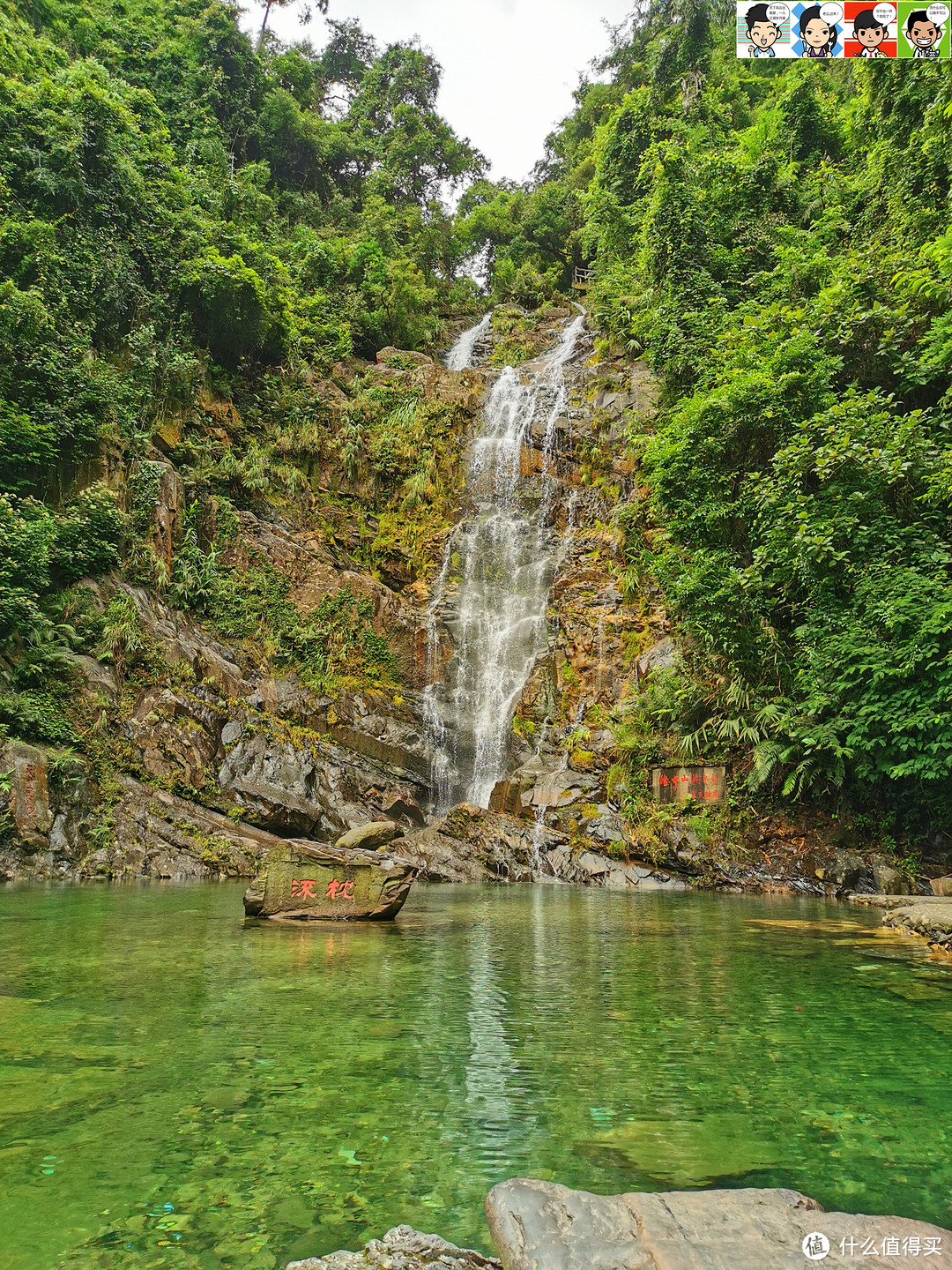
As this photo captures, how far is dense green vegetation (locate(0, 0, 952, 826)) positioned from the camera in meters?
10.7

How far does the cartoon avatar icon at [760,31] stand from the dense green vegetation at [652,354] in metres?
3.71

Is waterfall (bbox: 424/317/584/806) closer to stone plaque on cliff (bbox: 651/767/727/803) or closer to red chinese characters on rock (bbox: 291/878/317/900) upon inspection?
stone plaque on cliff (bbox: 651/767/727/803)

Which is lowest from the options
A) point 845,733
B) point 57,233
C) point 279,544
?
point 845,733

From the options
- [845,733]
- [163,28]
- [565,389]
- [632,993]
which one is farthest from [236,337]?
[632,993]

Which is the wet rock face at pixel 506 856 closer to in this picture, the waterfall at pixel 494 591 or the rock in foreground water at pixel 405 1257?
the waterfall at pixel 494 591

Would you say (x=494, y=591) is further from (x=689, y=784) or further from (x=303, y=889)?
(x=303, y=889)

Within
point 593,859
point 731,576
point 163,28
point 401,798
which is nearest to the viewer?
point 731,576

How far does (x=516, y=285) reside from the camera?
33375 millimetres

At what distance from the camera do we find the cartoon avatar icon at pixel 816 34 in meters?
8.66

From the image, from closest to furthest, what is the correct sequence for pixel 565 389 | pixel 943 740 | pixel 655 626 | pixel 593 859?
pixel 943 740 < pixel 593 859 < pixel 655 626 < pixel 565 389

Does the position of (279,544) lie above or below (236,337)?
below

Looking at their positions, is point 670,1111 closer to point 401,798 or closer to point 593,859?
point 593,859

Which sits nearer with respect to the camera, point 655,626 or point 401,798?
point 401,798

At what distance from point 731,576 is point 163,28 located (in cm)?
2857
